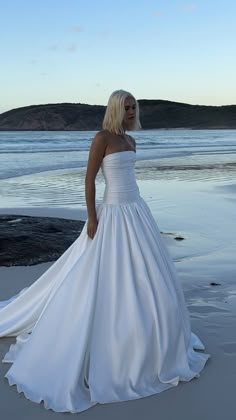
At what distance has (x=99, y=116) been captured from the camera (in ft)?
361

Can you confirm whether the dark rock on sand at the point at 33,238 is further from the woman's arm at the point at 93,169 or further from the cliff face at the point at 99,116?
the cliff face at the point at 99,116

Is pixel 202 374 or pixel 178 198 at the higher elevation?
pixel 202 374

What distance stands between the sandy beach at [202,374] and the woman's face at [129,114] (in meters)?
1.72

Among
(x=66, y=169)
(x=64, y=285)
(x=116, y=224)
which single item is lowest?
(x=66, y=169)

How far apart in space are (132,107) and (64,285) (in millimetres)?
1243

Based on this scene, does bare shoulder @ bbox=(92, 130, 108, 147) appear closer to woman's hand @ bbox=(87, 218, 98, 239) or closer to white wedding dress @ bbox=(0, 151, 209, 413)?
white wedding dress @ bbox=(0, 151, 209, 413)

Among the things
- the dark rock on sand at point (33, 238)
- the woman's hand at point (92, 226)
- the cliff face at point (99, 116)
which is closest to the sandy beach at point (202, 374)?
the dark rock on sand at point (33, 238)

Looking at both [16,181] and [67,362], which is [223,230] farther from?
[16,181]

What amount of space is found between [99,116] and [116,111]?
108 meters

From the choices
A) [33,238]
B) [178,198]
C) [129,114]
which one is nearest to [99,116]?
[178,198]

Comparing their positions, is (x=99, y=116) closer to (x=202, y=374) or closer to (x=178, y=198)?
(x=178, y=198)

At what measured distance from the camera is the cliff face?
106812mm

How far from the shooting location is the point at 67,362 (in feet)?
11.9

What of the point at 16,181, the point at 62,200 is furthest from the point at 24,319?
the point at 16,181
